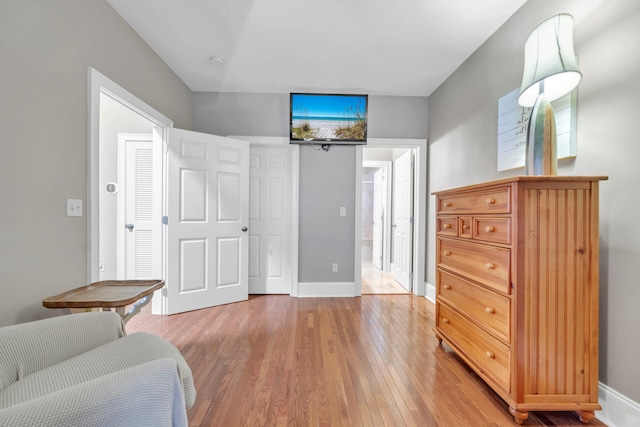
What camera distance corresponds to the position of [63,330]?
3.46ft

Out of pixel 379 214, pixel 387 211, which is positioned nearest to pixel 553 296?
pixel 387 211

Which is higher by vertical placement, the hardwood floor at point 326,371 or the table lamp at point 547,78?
the table lamp at point 547,78

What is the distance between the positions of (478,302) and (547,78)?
128 cm

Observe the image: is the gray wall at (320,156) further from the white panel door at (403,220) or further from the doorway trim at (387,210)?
the doorway trim at (387,210)

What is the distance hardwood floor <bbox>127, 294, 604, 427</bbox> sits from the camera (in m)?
1.38

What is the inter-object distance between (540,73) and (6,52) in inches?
103

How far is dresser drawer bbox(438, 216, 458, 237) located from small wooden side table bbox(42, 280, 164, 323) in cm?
204

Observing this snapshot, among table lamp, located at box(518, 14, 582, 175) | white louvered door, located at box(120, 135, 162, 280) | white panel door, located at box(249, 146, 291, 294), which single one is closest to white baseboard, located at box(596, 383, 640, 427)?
table lamp, located at box(518, 14, 582, 175)

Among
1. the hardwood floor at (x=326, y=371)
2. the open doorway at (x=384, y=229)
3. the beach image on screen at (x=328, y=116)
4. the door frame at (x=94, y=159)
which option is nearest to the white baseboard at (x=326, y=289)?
the open doorway at (x=384, y=229)

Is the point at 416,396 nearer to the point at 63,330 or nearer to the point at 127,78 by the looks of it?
the point at 63,330

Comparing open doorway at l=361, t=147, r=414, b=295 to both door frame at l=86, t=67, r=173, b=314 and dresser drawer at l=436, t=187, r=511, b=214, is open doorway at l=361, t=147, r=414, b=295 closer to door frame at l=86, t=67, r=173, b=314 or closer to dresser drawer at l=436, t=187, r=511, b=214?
dresser drawer at l=436, t=187, r=511, b=214

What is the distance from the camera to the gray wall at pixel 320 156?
3.27m

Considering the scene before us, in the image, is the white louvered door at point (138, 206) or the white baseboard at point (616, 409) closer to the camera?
the white baseboard at point (616, 409)

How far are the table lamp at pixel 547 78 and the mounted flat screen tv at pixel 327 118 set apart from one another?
1975 millimetres
